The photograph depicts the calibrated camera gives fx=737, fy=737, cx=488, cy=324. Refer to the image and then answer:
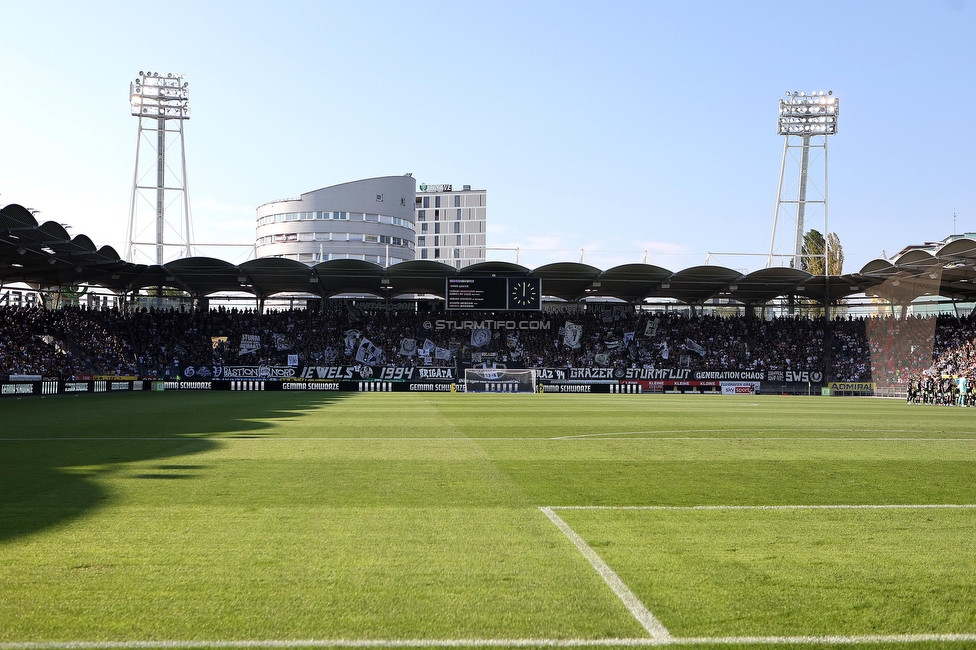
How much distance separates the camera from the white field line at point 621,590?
5.00 metres

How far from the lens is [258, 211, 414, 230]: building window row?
97.9 m

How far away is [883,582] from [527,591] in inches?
117

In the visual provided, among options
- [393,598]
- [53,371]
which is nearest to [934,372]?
[393,598]

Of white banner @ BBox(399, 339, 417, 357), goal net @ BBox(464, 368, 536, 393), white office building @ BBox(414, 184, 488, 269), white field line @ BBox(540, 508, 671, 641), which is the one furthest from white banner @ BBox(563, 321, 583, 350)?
white office building @ BBox(414, 184, 488, 269)

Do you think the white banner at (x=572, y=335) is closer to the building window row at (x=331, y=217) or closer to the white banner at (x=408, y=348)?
the white banner at (x=408, y=348)

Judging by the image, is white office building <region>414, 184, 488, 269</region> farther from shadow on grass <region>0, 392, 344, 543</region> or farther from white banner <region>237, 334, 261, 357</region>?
shadow on grass <region>0, 392, 344, 543</region>

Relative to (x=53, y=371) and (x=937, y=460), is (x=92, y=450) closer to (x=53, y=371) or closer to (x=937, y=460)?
(x=937, y=460)

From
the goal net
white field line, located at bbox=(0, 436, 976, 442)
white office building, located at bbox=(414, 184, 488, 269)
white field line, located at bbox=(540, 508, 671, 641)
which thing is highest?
white office building, located at bbox=(414, 184, 488, 269)

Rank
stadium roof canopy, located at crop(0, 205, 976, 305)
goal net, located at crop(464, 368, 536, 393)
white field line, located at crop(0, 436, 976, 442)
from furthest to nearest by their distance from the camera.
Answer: goal net, located at crop(464, 368, 536, 393)
stadium roof canopy, located at crop(0, 205, 976, 305)
white field line, located at crop(0, 436, 976, 442)

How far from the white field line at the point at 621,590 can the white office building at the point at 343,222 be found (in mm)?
89415

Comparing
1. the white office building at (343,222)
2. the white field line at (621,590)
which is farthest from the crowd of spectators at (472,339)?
the white field line at (621,590)

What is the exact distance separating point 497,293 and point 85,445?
39.6 metres

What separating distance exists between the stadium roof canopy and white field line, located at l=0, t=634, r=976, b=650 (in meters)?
41.8

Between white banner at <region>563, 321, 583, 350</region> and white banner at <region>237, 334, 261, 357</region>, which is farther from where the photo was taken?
white banner at <region>563, 321, 583, 350</region>
